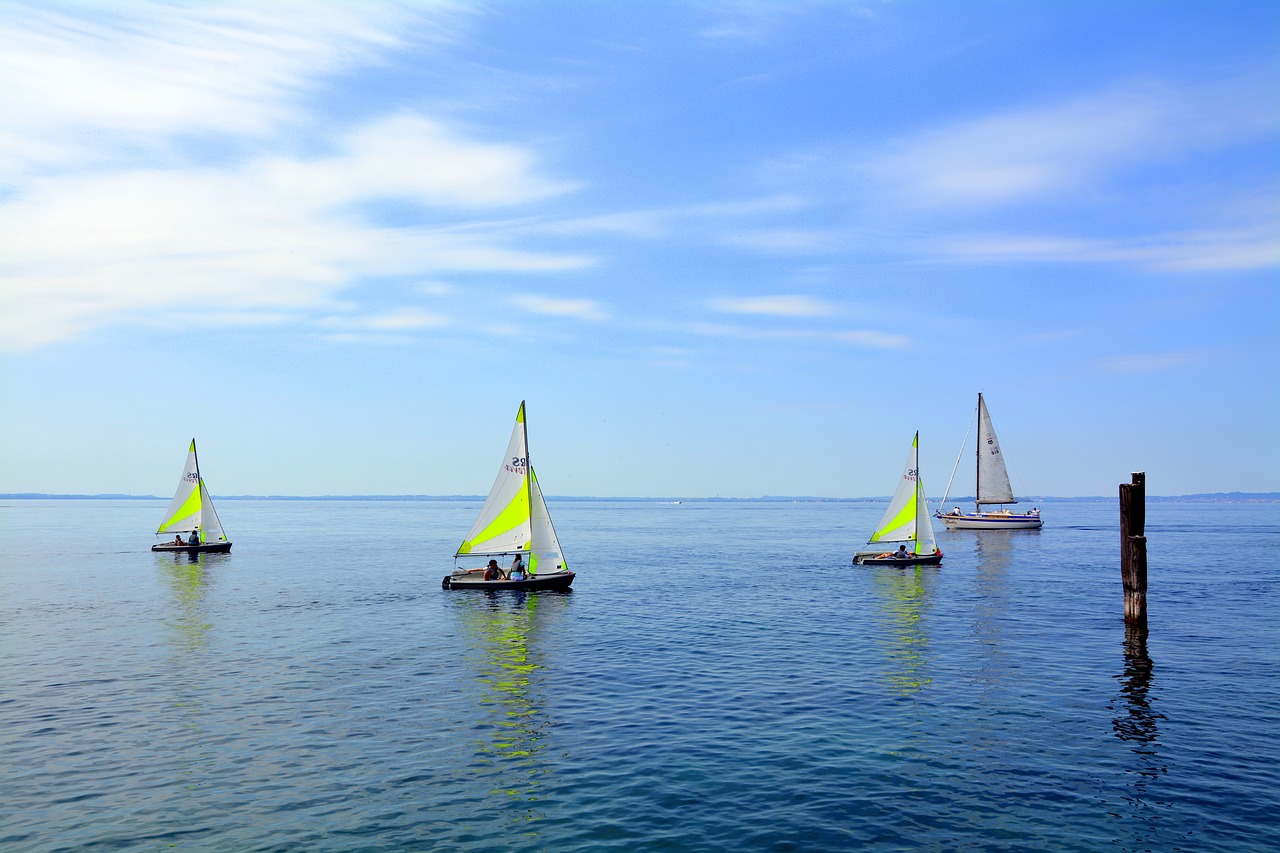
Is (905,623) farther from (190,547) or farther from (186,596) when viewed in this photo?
(190,547)

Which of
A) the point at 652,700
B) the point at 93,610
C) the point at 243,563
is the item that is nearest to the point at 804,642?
the point at 652,700

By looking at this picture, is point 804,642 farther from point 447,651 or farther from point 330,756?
point 330,756

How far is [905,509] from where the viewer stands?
75188 mm

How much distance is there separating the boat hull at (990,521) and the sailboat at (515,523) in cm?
9645

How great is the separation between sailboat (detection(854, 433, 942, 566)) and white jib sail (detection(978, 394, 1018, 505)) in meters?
61.4

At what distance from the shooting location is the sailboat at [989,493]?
130750 millimetres

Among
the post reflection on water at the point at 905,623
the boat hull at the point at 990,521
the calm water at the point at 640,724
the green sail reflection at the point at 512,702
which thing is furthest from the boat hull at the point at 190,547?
the boat hull at the point at 990,521

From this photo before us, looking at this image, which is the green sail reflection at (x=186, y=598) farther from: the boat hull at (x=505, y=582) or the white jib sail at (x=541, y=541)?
the white jib sail at (x=541, y=541)

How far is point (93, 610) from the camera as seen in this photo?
53125 millimetres

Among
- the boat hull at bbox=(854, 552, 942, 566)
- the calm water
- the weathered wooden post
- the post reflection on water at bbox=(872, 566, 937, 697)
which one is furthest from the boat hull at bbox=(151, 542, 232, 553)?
the weathered wooden post

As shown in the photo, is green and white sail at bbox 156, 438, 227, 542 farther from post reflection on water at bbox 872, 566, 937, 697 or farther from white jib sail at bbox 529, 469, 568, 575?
post reflection on water at bbox 872, 566, 937, 697

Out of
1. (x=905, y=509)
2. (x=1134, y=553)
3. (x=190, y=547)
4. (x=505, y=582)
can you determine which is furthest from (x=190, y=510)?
(x=1134, y=553)

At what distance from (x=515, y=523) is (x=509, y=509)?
1.07 m

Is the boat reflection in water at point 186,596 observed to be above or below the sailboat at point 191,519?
below
